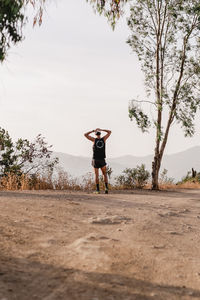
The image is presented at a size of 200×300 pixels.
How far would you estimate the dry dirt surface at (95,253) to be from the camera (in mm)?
4180

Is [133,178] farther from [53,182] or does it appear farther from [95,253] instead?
[95,253]

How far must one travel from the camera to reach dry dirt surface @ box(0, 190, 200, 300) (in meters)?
4.18

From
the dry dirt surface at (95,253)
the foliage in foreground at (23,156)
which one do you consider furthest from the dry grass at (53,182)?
the dry dirt surface at (95,253)

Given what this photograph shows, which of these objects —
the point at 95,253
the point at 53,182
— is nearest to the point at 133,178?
the point at 53,182

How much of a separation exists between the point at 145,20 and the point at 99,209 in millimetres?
10888

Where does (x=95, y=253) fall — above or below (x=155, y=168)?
below

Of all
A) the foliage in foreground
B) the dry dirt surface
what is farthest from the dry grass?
the dry dirt surface

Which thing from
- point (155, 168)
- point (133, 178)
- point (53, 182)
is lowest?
point (53, 182)

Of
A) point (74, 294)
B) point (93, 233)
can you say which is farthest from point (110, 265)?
point (93, 233)

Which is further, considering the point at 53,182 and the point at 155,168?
the point at 155,168

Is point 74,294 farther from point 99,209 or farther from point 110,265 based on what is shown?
point 99,209

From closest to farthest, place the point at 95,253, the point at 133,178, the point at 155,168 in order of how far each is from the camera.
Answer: the point at 95,253 → the point at 155,168 → the point at 133,178

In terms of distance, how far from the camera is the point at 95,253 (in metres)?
5.34

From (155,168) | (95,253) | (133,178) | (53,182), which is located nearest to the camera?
(95,253)
